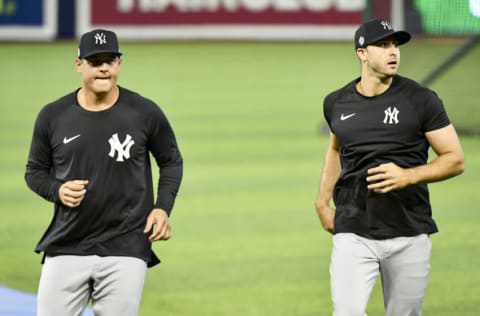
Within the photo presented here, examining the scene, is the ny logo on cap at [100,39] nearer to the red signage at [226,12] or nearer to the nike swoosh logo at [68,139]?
the nike swoosh logo at [68,139]

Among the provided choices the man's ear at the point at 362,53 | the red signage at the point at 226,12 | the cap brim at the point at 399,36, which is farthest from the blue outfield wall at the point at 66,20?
the cap brim at the point at 399,36

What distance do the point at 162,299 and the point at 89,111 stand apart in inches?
138

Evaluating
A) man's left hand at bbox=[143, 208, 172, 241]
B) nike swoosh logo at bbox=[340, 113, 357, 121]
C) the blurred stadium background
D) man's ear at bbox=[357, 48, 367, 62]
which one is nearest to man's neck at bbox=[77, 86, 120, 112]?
man's left hand at bbox=[143, 208, 172, 241]

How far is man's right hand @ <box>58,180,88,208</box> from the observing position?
6.54 metres

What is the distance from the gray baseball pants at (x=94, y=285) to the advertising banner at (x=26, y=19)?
24.9 meters

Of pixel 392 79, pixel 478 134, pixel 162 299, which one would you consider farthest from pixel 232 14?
pixel 392 79

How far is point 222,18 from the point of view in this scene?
105 feet

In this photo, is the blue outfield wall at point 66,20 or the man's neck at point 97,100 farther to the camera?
the blue outfield wall at point 66,20

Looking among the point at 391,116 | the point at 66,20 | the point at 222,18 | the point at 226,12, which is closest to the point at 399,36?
the point at 391,116

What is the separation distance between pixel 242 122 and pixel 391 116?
512 inches

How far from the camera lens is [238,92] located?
23.7 meters

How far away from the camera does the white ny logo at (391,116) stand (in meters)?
7.02

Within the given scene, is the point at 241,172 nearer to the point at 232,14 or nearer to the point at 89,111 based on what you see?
the point at 89,111

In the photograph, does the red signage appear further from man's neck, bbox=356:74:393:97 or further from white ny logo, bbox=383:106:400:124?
white ny logo, bbox=383:106:400:124
